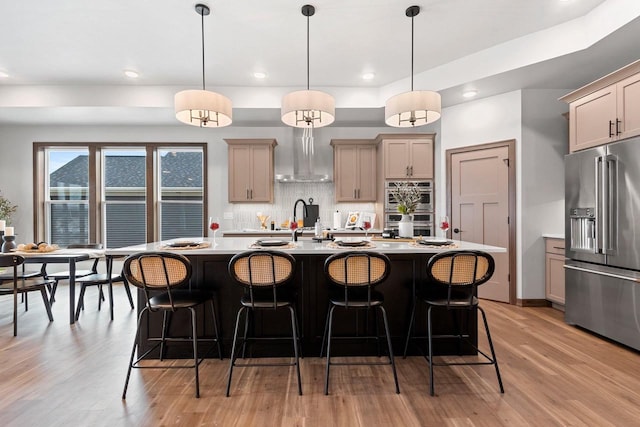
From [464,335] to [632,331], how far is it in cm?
148

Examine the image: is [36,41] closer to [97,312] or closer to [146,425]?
[97,312]

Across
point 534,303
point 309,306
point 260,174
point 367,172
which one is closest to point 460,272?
point 309,306

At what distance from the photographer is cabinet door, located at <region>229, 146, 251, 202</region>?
5.40 m

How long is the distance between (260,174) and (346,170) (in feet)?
4.82

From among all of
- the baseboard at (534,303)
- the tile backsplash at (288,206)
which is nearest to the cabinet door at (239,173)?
the tile backsplash at (288,206)

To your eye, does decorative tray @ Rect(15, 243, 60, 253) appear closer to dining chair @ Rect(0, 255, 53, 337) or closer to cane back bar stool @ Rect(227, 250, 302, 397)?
dining chair @ Rect(0, 255, 53, 337)

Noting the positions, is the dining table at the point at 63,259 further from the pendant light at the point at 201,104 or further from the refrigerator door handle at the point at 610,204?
the refrigerator door handle at the point at 610,204

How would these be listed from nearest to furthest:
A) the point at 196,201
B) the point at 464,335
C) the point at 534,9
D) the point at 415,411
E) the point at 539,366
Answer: the point at 415,411 → the point at 539,366 → the point at 464,335 → the point at 534,9 → the point at 196,201

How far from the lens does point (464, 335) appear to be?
2.63 m

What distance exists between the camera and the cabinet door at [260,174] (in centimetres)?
541

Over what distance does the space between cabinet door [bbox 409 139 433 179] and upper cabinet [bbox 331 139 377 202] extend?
25.5 inches

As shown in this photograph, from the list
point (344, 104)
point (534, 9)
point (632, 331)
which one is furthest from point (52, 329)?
point (534, 9)

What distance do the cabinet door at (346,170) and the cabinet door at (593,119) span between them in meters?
2.93

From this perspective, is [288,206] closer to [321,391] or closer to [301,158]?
[301,158]
